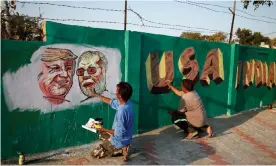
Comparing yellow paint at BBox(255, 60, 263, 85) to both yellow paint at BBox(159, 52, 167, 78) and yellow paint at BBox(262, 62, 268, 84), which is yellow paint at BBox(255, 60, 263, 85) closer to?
yellow paint at BBox(262, 62, 268, 84)

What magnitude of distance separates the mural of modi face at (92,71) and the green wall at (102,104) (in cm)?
21

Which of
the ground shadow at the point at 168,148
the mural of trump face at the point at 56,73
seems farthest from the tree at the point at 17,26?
the ground shadow at the point at 168,148

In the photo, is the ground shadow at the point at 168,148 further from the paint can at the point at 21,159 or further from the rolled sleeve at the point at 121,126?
the paint can at the point at 21,159

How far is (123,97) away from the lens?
12.9 feet

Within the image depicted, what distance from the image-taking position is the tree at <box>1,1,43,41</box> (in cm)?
443

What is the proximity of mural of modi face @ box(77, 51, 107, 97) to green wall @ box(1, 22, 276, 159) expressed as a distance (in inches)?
8.2

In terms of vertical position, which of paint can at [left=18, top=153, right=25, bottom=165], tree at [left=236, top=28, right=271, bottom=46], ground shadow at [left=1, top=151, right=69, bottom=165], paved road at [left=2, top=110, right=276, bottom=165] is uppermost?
tree at [left=236, top=28, right=271, bottom=46]

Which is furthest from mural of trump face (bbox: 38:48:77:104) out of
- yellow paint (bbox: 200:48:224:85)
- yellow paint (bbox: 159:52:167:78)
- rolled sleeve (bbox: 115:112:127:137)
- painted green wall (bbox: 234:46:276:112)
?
painted green wall (bbox: 234:46:276:112)

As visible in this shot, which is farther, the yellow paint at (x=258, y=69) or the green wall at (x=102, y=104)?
the yellow paint at (x=258, y=69)

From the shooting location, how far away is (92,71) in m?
4.71

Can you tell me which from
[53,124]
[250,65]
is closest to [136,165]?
[53,124]

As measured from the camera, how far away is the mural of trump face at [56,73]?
4098 mm

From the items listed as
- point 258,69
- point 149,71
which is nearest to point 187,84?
point 149,71

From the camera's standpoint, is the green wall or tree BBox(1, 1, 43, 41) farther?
tree BBox(1, 1, 43, 41)
